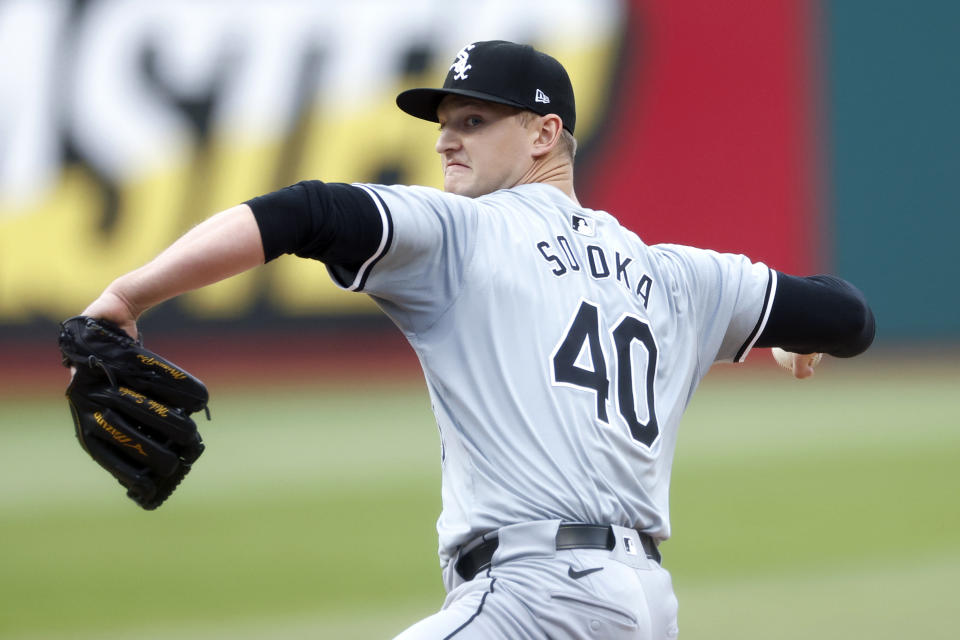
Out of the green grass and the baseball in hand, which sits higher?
the baseball in hand

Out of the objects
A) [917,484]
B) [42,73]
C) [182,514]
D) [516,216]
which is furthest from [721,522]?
[42,73]

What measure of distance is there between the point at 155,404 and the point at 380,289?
50cm

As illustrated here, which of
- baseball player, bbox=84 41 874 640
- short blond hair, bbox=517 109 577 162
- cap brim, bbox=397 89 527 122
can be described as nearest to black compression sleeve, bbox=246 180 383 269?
baseball player, bbox=84 41 874 640

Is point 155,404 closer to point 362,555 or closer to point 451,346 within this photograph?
point 451,346

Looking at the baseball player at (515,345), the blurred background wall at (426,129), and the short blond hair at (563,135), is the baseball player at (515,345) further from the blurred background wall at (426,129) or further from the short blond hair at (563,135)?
the blurred background wall at (426,129)

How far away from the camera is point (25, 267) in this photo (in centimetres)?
1079

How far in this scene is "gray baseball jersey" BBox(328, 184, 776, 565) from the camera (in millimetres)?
2680

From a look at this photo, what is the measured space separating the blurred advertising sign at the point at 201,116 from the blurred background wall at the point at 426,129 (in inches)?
0.7

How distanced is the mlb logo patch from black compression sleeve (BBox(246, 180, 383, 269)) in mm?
618

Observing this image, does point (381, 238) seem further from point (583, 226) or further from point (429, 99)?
point (429, 99)

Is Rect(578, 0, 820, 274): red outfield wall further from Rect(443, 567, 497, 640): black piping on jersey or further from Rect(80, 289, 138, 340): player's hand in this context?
Rect(80, 289, 138, 340): player's hand

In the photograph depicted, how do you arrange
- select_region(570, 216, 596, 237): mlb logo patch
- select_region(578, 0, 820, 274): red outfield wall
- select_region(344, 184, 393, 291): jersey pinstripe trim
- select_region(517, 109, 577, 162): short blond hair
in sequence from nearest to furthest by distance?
select_region(344, 184, 393, 291): jersey pinstripe trim, select_region(570, 216, 596, 237): mlb logo patch, select_region(517, 109, 577, 162): short blond hair, select_region(578, 0, 820, 274): red outfield wall

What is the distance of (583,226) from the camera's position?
2996mm

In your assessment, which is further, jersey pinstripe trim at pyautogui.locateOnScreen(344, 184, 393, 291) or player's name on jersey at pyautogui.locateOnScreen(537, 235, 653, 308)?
player's name on jersey at pyautogui.locateOnScreen(537, 235, 653, 308)
